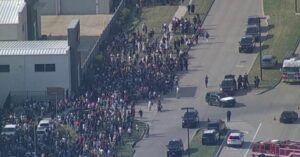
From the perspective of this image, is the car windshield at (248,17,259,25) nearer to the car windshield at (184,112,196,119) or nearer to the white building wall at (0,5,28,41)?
the white building wall at (0,5,28,41)

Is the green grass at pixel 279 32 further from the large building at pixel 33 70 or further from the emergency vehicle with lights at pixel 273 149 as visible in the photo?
the emergency vehicle with lights at pixel 273 149

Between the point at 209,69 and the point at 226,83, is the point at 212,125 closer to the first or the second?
the point at 226,83

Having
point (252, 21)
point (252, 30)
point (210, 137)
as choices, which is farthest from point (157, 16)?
point (210, 137)

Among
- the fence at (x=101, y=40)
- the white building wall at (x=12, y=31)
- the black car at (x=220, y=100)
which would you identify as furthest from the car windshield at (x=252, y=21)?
the white building wall at (x=12, y=31)

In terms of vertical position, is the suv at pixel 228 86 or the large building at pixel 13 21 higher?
the large building at pixel 13 21

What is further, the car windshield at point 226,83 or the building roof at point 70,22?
the building roof at point 70,22

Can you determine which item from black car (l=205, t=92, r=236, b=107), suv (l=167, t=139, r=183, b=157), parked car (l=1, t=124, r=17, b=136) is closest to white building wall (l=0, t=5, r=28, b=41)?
black car (l=205, t=92, r=236, b=107)
